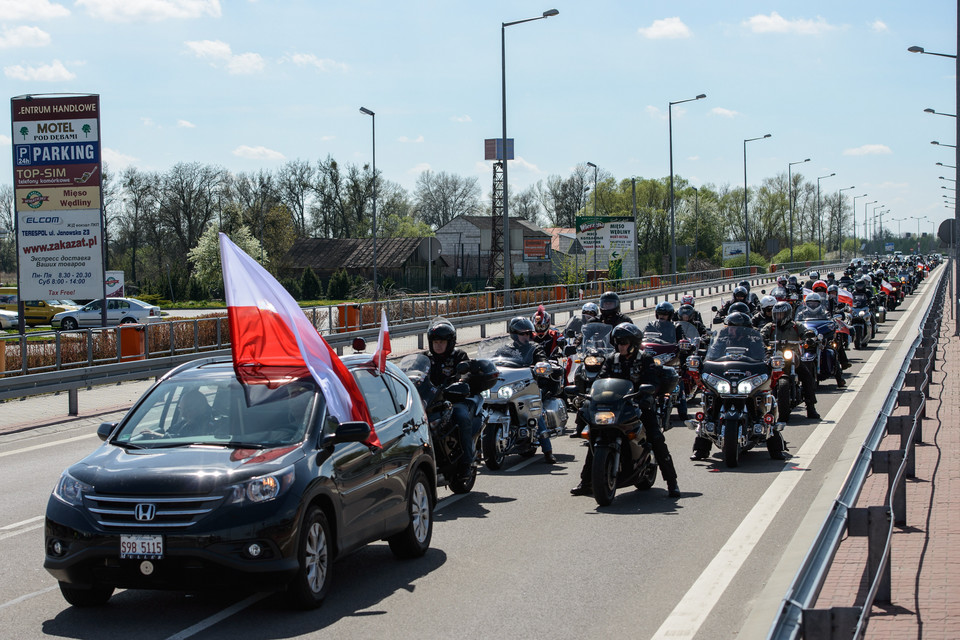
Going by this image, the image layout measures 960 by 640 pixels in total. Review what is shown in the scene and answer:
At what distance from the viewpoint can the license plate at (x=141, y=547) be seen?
6.14m

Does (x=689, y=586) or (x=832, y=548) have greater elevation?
(x=832, y=548)

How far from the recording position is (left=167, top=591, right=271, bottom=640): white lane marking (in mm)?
6188

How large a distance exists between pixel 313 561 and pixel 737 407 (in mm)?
6821

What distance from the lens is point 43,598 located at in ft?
23.3

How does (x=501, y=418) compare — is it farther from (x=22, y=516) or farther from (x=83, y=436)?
(x=83, y=436)

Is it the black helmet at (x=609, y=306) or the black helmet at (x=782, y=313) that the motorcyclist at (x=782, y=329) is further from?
the black helmet at (x=609, y=306)

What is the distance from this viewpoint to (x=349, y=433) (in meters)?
6.81

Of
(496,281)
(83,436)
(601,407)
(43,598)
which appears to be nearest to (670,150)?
(496,281)

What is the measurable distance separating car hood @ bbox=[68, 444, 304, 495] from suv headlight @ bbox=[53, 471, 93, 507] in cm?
3

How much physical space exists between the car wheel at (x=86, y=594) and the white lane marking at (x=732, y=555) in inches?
127

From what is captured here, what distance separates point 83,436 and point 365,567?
30.6 feet

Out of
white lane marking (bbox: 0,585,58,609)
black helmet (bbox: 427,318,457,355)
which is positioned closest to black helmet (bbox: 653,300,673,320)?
black helmet (bbox: 427,318,457,355)

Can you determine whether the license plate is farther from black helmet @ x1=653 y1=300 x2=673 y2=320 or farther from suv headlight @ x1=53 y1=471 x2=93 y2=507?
black helmet @ x1=653 y1=300 x2=673 y2=320

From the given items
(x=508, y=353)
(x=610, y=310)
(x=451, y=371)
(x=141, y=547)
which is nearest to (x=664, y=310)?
(x=610, y=310)
